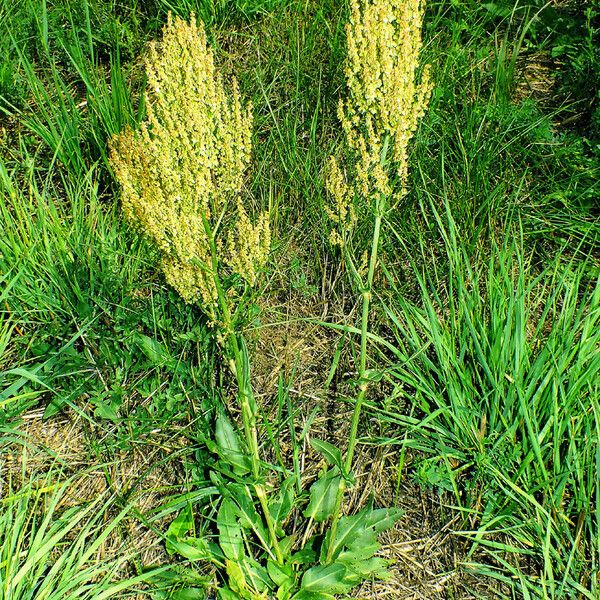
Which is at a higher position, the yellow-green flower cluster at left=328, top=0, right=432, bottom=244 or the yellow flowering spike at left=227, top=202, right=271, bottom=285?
the yellow-green flower cluster at left=328, top=0, right=432, bottom=244

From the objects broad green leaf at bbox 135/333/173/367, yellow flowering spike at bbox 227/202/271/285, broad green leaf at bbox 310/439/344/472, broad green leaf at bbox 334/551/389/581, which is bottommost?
broad green leaf at bbox 334/551/389/581

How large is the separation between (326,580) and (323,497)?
308 millimetres

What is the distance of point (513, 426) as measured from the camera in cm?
254

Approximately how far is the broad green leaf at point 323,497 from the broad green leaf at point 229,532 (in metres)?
0.28

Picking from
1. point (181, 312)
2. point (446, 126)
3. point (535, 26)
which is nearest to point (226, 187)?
point (181, 312)

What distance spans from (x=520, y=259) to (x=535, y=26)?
74.4 inches

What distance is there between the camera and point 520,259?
2857 millimetres

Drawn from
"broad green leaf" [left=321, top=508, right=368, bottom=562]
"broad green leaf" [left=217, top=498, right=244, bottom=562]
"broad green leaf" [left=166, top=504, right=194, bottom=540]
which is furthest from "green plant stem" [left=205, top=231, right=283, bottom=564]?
"broad green leaf" [left=166, top=504, right=194, bottom=540]

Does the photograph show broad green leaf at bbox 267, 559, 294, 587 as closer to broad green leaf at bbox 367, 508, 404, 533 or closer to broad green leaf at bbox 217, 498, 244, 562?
broad green leaf at bbox 217, 498, 244, 562

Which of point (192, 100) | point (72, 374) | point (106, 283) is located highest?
→ point (192, 100)

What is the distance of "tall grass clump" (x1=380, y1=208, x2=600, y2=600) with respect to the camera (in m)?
2.44

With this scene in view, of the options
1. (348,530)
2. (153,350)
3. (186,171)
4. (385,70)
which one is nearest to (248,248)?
(186,171)

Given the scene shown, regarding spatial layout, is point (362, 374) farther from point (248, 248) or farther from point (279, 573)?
point (279, 573)

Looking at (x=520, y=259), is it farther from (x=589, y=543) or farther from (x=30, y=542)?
(x=30, y=542)
